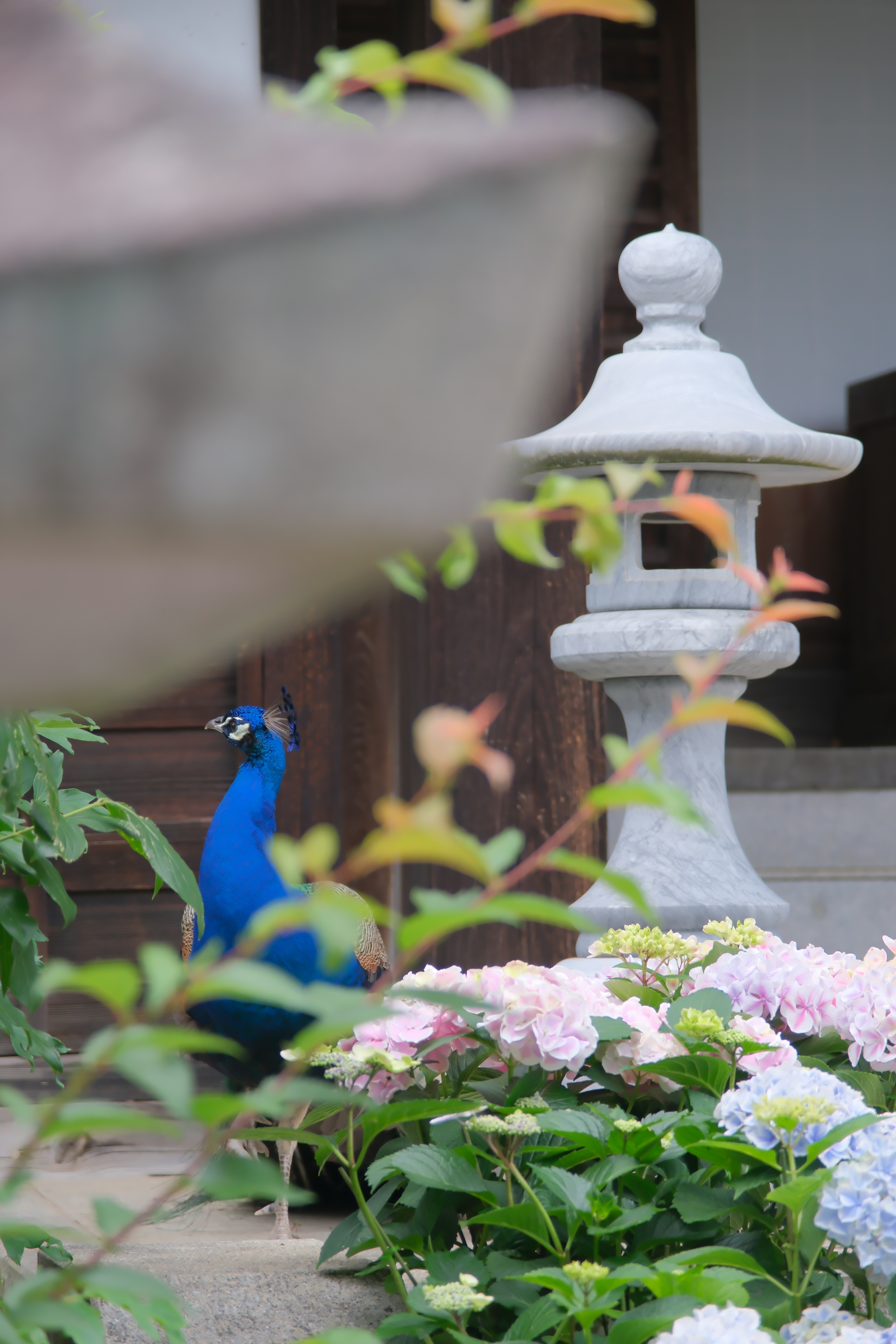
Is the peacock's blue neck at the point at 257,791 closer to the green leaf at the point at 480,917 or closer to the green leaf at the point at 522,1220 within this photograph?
the green leaf at the point at 522,1220

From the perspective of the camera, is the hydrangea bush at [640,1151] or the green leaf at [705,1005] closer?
the hydrangea bush at [640,1151]

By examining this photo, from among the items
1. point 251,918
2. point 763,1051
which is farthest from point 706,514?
point 251,918

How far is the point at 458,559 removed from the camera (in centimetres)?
56

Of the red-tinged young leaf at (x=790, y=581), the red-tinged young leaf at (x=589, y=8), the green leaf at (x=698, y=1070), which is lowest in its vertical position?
the green leaf at (x=698, y=1070)

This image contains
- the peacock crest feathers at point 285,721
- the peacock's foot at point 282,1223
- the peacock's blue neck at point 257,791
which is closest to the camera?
the peacock's foot at point 282,1223

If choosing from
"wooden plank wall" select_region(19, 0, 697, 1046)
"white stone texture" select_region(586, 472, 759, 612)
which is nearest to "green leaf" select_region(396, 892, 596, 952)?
"white stone texture" select_region(586, 472, 759, 612)

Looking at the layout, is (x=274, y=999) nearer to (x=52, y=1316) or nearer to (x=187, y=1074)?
(x=187, y=1074)

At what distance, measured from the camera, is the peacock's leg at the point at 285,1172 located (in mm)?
1964

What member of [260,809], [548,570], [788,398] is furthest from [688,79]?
[260,809]

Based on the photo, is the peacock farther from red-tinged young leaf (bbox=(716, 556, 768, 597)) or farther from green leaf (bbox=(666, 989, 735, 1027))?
red-tinged young leaf (bbox=(716, 556, 768, 597))

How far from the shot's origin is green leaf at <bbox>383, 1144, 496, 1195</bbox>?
3.82 ft

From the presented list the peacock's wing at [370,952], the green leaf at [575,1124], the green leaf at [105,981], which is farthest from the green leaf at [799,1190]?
the peacock's wing at [370,952]

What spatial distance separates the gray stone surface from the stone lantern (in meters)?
0.69

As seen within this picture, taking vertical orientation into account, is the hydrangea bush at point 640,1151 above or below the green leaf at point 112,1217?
below
